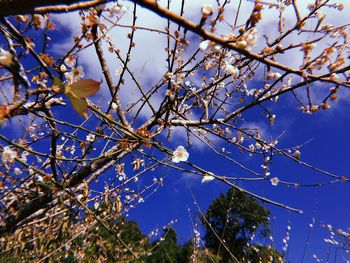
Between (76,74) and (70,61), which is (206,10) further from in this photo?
(70,61)

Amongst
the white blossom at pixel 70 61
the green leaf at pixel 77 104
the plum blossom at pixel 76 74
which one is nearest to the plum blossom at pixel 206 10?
the green leaf at pixel 77 104

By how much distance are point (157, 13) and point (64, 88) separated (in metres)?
0.24

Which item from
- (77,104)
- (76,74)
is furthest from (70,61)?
(77,104)

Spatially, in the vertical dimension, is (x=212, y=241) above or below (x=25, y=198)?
above

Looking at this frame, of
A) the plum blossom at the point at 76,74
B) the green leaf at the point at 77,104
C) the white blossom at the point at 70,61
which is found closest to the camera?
the green leaf at the point at 77,104

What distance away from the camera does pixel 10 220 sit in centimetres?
205

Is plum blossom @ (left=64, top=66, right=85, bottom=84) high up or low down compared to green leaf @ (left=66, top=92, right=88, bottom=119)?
up

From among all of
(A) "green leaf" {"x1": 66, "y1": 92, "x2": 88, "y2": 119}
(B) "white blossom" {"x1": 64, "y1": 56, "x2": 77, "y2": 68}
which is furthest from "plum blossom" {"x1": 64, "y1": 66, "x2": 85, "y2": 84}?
(A) "green leaf" {"x1": 66, "y1": 92, "x2": 88, "y2": 119}

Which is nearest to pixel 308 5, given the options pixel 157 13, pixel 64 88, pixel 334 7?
pixel 334 7

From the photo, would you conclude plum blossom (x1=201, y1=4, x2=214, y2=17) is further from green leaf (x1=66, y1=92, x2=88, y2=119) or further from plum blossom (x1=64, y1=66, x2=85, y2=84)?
plum blossom (x1=64, y1=66, x2=85, y2=84)

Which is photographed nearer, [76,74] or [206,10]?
[206,10]

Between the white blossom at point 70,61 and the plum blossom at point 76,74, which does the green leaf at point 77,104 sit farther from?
the white blossom at point 70,61

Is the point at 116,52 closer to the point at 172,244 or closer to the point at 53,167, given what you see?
the point at 53,167

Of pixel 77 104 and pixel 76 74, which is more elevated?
pixel 76 74
